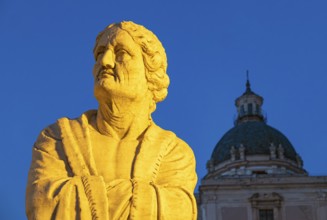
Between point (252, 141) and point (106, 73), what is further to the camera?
point (252, 141)

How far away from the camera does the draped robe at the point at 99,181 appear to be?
15.6 feet

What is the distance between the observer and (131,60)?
5.30 metres

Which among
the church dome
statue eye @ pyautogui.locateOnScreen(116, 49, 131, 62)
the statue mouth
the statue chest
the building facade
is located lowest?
the statue chest

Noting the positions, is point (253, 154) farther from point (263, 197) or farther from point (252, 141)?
point (263, 197)

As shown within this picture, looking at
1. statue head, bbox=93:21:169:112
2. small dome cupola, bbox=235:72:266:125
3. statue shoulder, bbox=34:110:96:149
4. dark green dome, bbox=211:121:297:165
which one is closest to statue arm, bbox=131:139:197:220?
statue head, bbox=93:21:169:112

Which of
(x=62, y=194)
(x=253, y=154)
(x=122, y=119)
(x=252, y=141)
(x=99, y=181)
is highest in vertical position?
(x=252, y=141)

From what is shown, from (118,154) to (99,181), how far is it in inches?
Answer: 15.2

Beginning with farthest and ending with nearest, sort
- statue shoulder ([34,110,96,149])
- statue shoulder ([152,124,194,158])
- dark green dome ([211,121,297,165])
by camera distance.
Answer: dark green dome ([211,121,297,165]) < statue shoulder ([152,124,194,158]) < statue shoulder ([34,110,96,149])

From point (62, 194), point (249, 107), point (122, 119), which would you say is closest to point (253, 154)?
point (249, 107)

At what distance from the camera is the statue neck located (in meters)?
5.29

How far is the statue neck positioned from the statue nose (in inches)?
10.6

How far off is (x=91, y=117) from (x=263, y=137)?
4862cm

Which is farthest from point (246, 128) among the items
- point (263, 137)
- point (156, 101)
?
point (156, 101)

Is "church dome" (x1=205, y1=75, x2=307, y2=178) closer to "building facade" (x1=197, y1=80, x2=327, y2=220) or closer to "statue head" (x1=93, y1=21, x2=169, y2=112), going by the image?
"building facade" (x1=197, y1=80, x2=327, y2=220)
